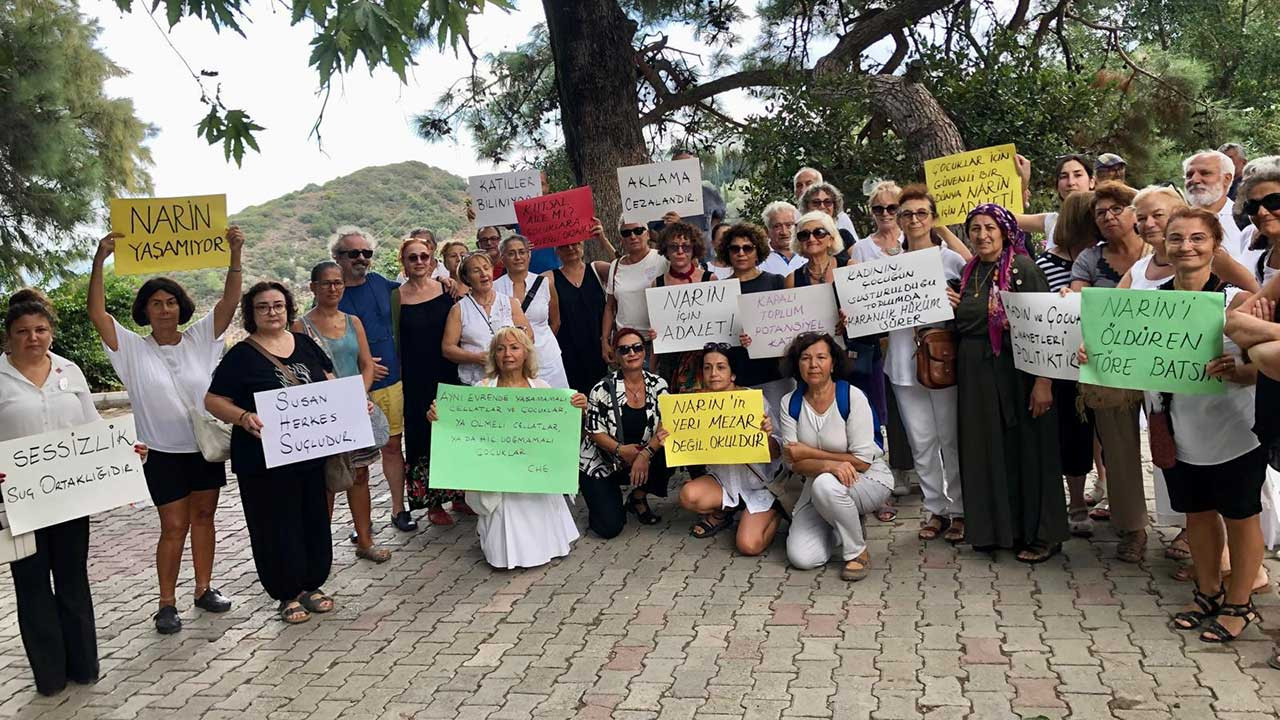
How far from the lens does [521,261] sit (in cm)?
691

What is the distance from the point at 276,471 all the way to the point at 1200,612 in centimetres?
447

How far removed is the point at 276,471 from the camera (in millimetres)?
5297

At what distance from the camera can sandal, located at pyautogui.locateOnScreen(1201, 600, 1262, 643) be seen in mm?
4367

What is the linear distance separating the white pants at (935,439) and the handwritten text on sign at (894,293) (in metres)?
0.44

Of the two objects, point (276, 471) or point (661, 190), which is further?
point (661, 190)

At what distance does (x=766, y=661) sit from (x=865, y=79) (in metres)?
5.98

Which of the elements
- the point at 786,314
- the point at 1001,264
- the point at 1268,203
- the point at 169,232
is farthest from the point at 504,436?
the point at 1268,203

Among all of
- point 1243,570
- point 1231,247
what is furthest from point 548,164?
point 1243,570

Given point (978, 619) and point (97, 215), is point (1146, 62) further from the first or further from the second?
point (97, 215)

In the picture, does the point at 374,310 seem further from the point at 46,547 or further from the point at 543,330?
the point at 46,547

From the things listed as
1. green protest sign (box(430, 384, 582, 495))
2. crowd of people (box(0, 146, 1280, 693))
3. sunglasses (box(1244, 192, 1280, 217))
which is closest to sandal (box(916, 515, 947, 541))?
crowd of people (box(0, 146, 1280, 693))

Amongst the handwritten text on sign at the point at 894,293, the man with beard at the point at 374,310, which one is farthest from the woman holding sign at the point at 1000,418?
the man with beard at the point at 374,310

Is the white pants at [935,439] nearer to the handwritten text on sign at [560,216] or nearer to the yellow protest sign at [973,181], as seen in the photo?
the yellow protest sign at [973,181]

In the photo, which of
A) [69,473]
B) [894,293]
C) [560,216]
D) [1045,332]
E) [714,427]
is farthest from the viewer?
[560,216]
